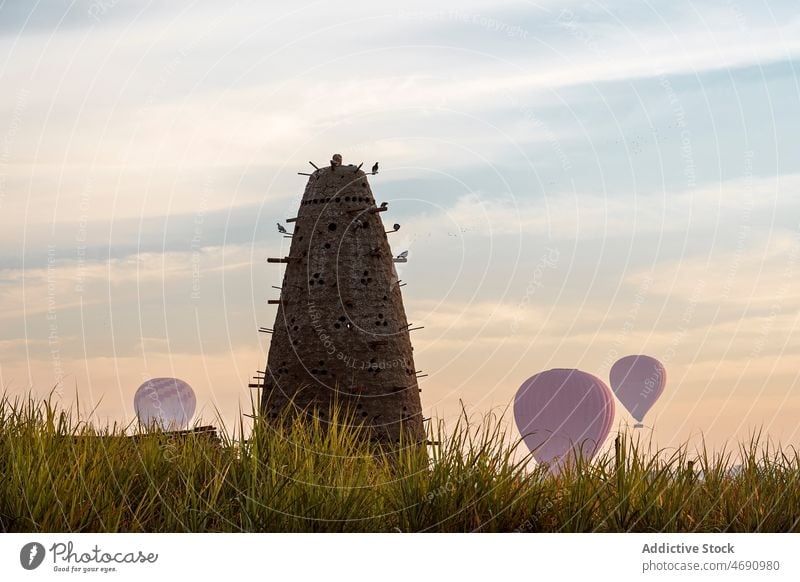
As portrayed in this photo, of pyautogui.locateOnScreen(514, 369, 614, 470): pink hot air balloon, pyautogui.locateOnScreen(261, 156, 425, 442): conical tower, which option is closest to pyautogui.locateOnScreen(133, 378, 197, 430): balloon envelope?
pyautogui.locateOnScreen(261, 156, 425, 442): conical tower

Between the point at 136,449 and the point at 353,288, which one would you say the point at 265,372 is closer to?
the point at 353,288

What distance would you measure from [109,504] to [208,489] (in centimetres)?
135

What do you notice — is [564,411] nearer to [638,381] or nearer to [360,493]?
[638,381]

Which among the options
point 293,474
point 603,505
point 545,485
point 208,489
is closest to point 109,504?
point 208,489

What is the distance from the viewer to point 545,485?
37.1 feet

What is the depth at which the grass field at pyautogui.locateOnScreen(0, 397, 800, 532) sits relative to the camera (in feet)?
35.5

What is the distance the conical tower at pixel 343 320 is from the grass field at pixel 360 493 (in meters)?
7.77

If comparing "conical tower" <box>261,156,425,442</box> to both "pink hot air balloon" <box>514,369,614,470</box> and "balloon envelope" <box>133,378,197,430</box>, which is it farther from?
"balloon envelope" <box>133,378,197,430</box>
